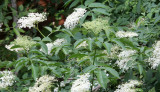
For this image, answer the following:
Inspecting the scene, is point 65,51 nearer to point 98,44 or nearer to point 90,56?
point 90,56

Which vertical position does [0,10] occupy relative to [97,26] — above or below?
above

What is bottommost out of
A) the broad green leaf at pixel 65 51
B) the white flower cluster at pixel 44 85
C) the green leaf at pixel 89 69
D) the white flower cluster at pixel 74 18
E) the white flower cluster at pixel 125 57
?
the green leaf at pixel 89 69

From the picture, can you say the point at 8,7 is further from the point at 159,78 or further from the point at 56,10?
the point at 159,78

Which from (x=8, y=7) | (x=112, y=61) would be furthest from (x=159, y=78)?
Result: (x=8, y=7)

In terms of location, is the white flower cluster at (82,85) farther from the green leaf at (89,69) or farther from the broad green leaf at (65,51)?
the broad green leaf at (65,51)

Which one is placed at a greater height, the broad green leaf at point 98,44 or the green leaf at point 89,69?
the broad green leaf at point 98,44

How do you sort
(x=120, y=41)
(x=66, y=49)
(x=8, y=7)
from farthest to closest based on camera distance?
(x=8, y=7)
(x=66, y=49)
(x=120, y=41)

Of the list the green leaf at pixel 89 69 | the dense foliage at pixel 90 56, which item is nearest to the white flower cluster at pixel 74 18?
the dense foliage at pixel 90 56

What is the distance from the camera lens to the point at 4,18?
3.70 m

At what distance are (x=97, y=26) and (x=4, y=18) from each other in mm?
2608

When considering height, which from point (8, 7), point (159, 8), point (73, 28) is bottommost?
point (73, 28)

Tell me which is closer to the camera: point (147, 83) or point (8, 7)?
point (147, 83)

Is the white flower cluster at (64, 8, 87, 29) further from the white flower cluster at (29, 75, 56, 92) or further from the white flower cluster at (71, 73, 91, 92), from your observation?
the white flower cluster at (71, 73, 91, 92)

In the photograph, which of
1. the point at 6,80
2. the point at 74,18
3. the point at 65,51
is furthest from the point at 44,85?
the point at 74,18
